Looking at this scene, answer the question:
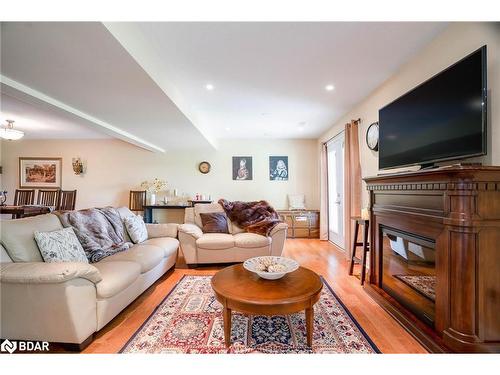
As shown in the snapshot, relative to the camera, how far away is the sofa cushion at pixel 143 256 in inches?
88.7

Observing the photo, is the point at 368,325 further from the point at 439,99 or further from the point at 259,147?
the point at 259,147

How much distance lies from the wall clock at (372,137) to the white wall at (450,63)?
0.09 meters

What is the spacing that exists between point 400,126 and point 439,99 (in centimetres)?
44

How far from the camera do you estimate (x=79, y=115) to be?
301 centimetres

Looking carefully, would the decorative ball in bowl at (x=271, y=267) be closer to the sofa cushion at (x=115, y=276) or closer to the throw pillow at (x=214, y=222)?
the sofa cushion at (x=115, y=276)

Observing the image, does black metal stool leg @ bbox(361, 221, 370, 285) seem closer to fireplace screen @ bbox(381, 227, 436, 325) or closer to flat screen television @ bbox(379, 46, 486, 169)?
fireplace screen @ bbox(381, 227, 436, 325)

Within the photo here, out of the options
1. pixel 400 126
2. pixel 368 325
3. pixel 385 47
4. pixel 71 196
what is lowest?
pixel 368 325

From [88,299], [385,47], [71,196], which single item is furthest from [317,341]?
[71,196]

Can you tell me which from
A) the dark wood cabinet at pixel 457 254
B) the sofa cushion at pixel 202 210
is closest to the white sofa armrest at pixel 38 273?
the sofa cushion at pixel 202 210

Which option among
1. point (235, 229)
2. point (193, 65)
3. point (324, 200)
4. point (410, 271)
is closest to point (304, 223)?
point (324, 200)

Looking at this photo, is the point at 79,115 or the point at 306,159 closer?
the point at 79,115

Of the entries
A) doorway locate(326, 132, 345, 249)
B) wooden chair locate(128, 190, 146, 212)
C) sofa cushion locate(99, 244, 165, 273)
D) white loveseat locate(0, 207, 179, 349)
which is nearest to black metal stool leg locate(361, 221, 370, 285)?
doorway locate(326, 132, 345, 249)

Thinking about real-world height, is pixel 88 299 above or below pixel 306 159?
below
